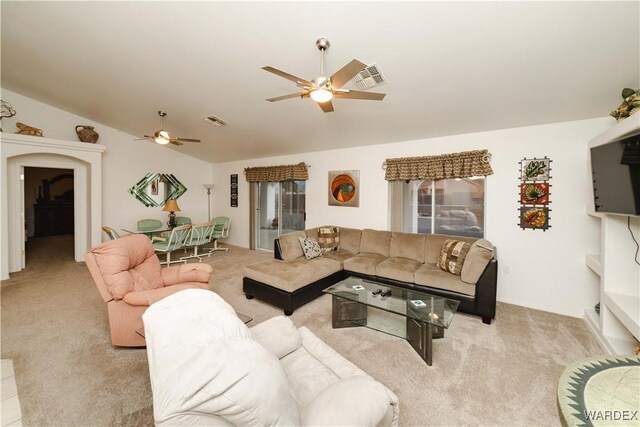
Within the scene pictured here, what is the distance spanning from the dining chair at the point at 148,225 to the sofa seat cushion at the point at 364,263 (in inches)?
185

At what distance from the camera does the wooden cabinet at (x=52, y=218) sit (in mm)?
8023

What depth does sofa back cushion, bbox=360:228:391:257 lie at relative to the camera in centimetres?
419

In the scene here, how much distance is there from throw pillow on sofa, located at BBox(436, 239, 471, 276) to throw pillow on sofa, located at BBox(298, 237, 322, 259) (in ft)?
5.85

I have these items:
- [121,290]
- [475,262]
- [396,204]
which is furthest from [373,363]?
[396,204]

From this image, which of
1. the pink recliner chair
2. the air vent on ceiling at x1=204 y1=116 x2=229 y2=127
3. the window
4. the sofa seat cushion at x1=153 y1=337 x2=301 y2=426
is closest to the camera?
the sofa seat cushion at x1=153 y1=337 x2=301 y2=426

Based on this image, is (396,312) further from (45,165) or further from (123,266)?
(45,165)

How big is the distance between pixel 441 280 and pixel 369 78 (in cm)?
242

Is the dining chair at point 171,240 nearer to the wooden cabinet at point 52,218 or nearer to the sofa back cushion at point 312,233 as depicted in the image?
the sofa back cushion at point 312,233

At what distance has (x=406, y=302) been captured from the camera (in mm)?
2574

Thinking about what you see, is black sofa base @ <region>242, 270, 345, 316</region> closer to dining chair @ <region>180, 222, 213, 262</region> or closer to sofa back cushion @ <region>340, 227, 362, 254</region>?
sofa back cushion @ <region>340, 227, 362, 254</region>

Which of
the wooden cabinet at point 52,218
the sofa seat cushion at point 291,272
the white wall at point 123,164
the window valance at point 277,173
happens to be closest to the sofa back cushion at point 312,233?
the sofa seat cushion at point 291,272

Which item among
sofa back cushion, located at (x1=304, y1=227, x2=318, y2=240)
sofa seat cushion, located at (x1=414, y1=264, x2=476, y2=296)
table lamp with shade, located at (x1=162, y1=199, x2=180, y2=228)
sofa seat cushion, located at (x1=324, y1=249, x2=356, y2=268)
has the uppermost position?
table lamp with shade, located at (x1=162, y1=199, x2=180, y2=228)

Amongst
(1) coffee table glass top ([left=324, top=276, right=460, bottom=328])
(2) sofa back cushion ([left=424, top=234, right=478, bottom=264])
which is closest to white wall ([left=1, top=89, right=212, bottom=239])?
(1) coffee table glass top ([left=324, top=276, right=460, bottom=328])

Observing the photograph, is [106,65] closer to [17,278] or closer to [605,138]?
[17,278]
